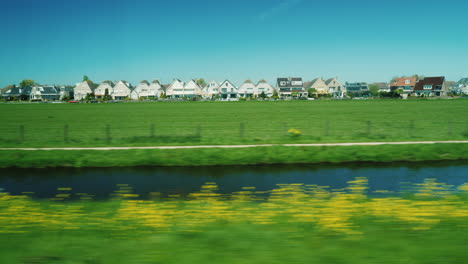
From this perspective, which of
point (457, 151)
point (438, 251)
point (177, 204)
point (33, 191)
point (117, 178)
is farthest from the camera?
point (457, 151)

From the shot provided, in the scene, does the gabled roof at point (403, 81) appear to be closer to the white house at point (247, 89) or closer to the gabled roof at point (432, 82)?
the gabled roof at point (432, 82)

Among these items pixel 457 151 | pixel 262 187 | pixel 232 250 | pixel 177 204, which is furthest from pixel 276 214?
pixel 457 151

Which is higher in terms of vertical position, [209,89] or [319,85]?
[319,85]

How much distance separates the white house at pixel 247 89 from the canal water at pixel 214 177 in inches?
4642

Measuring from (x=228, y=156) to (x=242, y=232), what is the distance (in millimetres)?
14209

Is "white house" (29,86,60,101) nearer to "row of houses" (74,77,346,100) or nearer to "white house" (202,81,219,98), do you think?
"row of houses" (74,77,346,100)

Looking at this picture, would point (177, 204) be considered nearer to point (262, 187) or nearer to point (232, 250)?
point (232, 250)

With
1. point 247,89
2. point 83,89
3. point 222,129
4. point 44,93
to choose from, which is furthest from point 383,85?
point 44,93

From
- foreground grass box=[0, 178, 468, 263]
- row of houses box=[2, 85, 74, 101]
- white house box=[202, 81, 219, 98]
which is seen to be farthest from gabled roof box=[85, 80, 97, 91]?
foreground grass box=[0, 178, 468, 263]

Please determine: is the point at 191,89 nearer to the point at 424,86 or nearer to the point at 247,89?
the point at 247,89

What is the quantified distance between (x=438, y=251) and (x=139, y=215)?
5467mm

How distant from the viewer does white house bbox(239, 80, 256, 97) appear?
445 ft

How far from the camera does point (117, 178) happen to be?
664 inches

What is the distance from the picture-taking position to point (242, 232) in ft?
17.4
